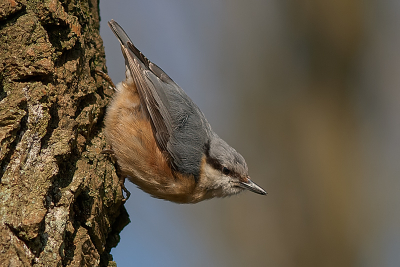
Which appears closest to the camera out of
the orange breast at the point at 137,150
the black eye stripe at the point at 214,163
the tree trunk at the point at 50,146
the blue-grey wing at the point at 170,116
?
the tree trunk at the point at 50,146

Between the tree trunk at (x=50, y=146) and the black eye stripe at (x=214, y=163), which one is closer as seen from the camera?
the tree trunk at (x=50, y=146)

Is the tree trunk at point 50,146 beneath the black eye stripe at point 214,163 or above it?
beneath

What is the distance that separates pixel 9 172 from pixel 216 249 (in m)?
4.07

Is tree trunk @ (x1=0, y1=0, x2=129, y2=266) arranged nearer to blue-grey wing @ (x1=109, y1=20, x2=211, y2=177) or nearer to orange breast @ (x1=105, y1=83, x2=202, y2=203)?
orange breast @ (x1=105, y1=83, x2=202, y2=203)

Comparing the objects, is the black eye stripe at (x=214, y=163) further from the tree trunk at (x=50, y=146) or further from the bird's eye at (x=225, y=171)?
the tree trunk at (x=50, y=146)

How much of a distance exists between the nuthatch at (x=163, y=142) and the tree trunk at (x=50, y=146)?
0.84 ft

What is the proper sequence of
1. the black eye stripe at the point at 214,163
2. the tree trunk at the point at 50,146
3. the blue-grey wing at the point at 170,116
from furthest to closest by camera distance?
the black eye stripe at the point at 214,163 → the blue-grey wing at the point at 170,116 → the tree trunk at the point at 50,146

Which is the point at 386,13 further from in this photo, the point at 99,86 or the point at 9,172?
the point at 9,172

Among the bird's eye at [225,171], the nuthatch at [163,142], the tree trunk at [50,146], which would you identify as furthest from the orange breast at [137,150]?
the bird's eye at [225,171]

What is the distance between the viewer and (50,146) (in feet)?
7.11

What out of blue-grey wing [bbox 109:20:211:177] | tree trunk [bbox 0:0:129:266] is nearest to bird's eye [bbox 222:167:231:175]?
blue-grey wing [bbox 109:20:211:177]

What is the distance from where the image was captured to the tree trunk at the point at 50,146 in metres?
1.92

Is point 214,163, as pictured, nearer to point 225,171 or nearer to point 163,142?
point 225,171

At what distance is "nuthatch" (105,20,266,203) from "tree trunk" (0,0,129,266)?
26 cm
